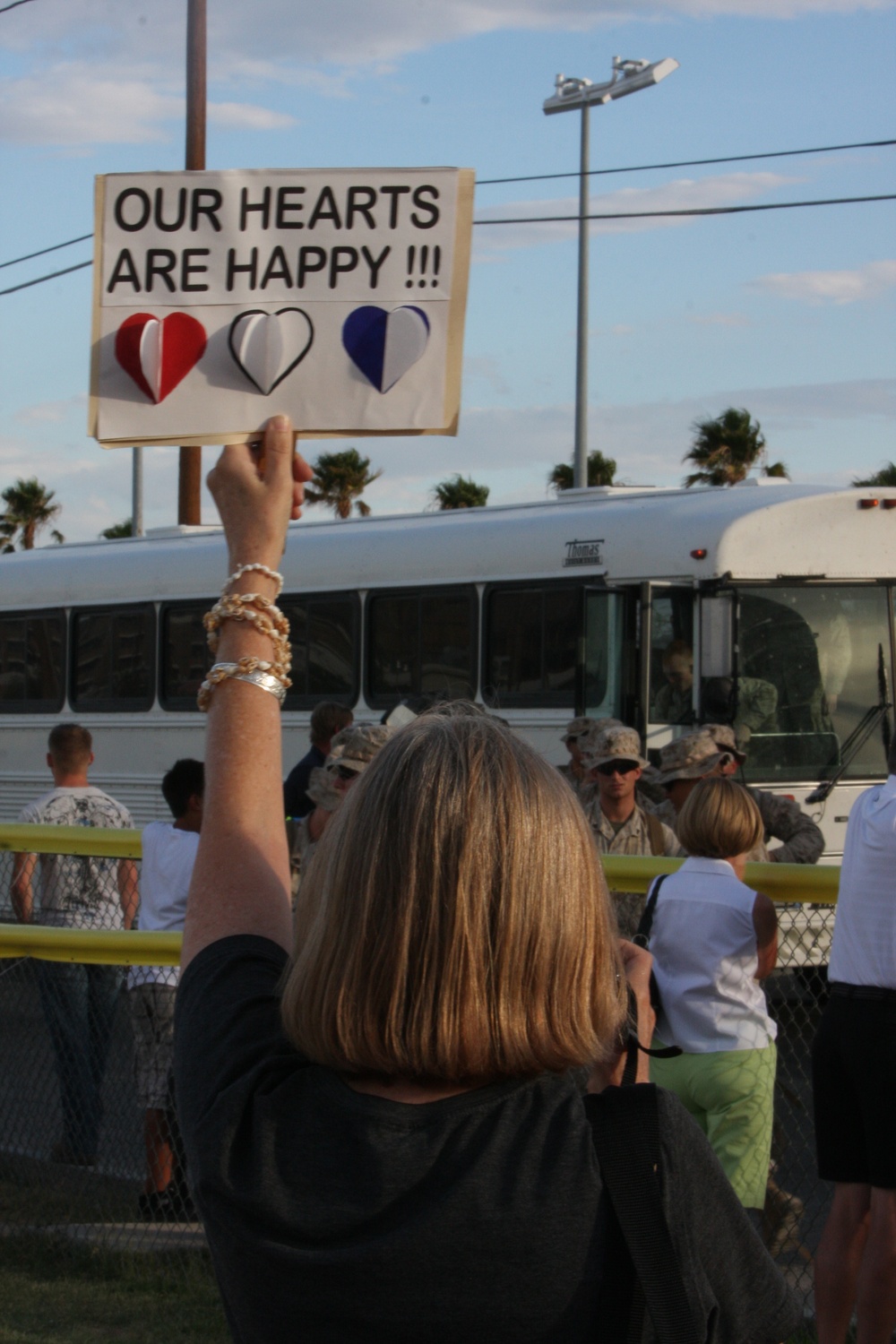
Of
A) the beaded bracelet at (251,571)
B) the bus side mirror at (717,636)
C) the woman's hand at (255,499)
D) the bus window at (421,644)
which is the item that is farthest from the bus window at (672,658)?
the beaded bracelet at (251,571)

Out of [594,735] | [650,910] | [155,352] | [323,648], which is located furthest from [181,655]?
[155,352]

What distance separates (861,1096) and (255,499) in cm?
281

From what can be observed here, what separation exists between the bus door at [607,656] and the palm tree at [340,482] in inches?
1360

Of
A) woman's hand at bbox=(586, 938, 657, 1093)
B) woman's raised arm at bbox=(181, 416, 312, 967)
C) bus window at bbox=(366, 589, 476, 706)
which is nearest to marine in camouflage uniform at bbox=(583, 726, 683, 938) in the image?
woman's hand at bbox=(586, 938, 657, 1093)

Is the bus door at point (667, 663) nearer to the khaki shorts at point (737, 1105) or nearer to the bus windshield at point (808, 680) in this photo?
the bus windshield at point (808, 680)

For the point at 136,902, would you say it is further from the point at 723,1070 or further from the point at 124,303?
the point at 124,303

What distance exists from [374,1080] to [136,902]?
417cm

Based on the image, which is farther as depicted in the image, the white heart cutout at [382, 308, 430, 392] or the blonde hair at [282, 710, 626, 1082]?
the white heart cutout at [382, 308, 430, 392]

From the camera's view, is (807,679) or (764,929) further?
(807,679)

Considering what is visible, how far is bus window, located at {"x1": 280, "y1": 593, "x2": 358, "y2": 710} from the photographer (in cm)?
1392

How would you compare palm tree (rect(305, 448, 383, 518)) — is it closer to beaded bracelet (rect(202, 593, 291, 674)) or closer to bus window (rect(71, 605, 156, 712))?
bus window (rect(71, 605, 156, 712))

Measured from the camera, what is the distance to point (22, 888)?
5.50 metres

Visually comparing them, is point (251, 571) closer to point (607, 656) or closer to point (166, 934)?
point (166, 934)

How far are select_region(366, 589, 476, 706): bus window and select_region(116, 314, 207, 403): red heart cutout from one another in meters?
10.1
